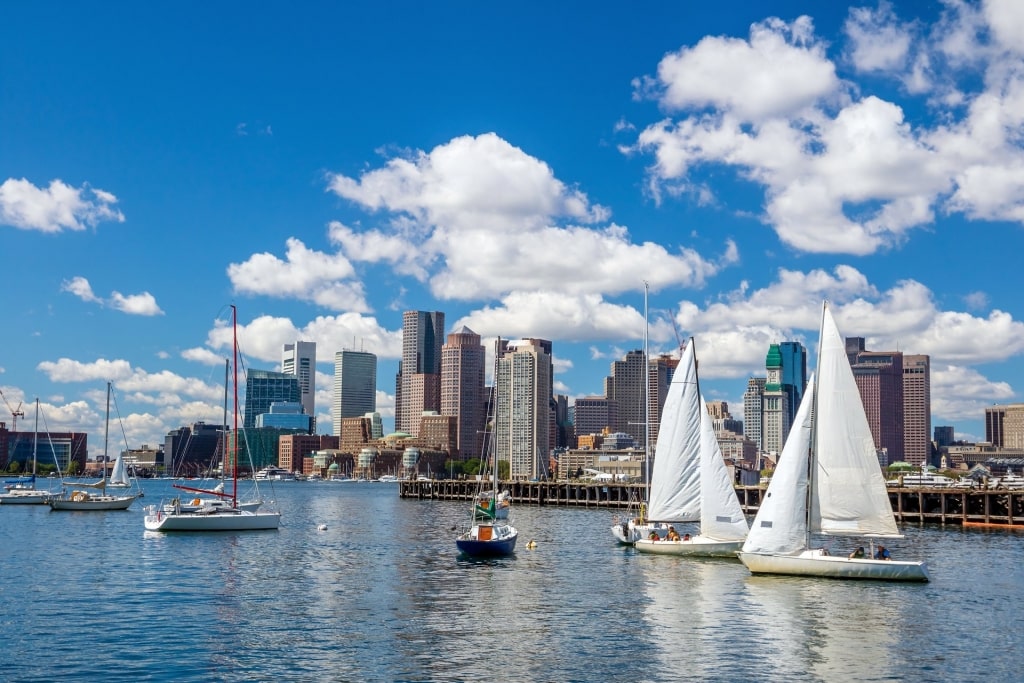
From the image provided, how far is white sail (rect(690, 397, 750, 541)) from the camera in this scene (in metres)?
65.1

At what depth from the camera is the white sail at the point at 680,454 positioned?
67.9 meters

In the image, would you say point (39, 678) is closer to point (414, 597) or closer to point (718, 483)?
point (414, 597)

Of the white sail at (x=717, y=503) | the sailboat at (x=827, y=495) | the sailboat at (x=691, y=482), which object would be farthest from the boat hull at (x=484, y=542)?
the sailboat at (x=827, y=495)

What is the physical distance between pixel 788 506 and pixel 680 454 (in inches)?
620

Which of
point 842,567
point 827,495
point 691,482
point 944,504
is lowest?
point 944,504

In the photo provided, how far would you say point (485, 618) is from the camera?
4300 centimetres

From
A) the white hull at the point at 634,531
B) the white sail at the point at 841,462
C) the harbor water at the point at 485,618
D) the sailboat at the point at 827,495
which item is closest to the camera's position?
Result: the harbor water at the point at 485,618

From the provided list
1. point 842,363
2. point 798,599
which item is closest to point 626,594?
point 798,599

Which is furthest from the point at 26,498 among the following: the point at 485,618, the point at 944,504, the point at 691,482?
the point at 485,618

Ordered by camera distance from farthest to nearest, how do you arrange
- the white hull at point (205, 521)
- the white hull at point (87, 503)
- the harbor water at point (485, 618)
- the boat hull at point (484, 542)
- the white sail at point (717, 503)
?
the white hull at point (87, 503) < the white hull at point (205, 521) < the boat hull at point (484, 542) < the white sail at point (717, 503) < the harbor water at point (485, 618)

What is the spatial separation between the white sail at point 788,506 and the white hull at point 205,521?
49.5 metres

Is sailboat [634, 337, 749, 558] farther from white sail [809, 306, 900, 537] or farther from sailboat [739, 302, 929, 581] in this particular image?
white sail [809, 306, 900, 537]

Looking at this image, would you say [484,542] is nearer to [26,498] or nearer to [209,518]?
[209,518]

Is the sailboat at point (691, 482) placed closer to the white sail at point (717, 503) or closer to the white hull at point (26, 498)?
the white sail at point (717, 503)
